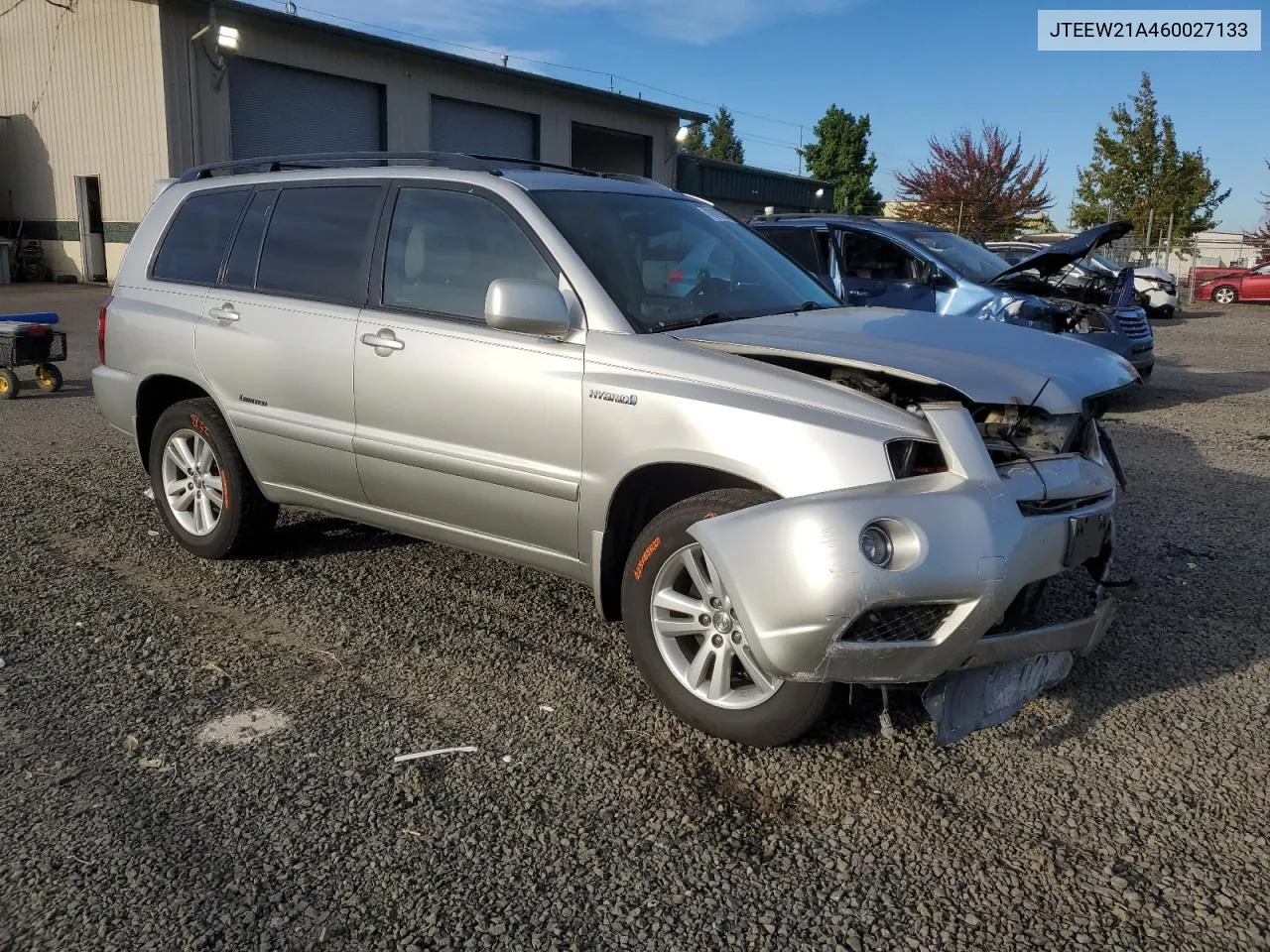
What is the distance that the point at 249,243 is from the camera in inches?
194

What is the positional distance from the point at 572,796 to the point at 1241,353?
1595 cm

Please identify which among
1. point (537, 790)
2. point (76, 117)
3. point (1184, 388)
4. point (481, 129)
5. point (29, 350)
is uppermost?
point (481, 129)

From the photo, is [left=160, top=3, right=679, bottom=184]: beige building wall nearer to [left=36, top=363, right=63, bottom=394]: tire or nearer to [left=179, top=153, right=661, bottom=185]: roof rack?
[left=36, top=363, right=63, bottom=394]: tire

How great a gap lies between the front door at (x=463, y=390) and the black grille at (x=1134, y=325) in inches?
318

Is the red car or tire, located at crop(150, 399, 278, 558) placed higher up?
the red car

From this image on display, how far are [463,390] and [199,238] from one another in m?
2.13

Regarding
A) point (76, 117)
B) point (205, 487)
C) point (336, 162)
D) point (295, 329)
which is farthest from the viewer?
point (76, 117)

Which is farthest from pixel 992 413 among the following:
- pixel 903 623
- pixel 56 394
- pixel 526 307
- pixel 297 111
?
pixel 297 111

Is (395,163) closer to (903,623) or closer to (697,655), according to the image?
(697,655)

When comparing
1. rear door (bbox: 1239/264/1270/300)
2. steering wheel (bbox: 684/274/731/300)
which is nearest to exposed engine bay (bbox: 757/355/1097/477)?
steering wheel (bbox: 684/274/731/300)

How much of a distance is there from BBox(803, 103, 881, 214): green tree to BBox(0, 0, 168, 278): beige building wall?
35.4 m

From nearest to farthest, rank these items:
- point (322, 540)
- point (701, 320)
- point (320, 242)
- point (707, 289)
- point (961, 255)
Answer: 1. point (701, 320)
2. point (707, 289)
3. point (320, 242)
4. point (322, 540)
5. point (961, 255)

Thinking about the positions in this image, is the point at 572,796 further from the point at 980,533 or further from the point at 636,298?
the point at 636,298

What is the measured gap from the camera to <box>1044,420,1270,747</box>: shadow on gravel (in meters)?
3.81
